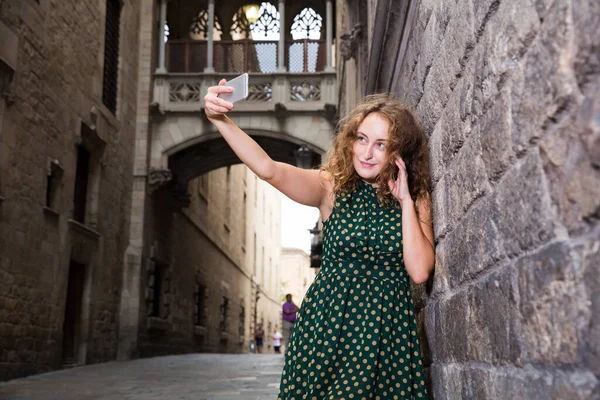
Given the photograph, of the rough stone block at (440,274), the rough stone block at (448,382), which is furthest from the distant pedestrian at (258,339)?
the rough stone block at (440,274)

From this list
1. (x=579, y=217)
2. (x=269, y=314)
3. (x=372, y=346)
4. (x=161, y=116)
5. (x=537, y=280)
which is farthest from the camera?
(x=269, y=314)

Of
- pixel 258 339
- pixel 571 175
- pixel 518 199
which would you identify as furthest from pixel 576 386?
pixel 258 339

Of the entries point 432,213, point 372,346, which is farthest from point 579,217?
point 432,213

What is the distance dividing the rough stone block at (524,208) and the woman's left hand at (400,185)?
0.76 m

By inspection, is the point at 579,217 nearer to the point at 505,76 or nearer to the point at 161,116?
the point at 505,76

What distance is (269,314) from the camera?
39.4m

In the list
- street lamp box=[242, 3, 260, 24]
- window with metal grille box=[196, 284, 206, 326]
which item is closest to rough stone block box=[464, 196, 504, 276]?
street lamp box=[242, 3, 260, 24]

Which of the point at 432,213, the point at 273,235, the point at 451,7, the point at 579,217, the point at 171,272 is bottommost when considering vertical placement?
the point at 579,217

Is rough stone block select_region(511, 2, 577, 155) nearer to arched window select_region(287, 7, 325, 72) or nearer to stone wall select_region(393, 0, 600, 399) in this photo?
stone wall select_region(393, 0, 600, 399)

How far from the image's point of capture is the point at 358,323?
8.07 feet

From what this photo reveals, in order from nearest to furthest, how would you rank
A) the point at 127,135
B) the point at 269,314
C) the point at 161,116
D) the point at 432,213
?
the point at 432,213 → the point at 127,135 → the point at 161,116 → the point at 269,314

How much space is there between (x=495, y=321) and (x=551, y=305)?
0.47m

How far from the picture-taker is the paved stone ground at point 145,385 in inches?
266

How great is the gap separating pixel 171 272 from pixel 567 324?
17.2 meters
